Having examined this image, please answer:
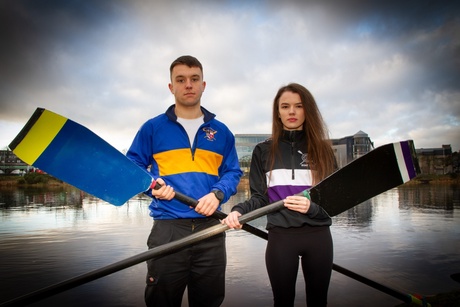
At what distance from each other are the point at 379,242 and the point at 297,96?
25.3ft

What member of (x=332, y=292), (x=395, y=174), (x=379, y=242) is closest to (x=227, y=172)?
(x=395, y=174)

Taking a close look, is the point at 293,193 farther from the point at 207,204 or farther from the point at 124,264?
the point at 124,264

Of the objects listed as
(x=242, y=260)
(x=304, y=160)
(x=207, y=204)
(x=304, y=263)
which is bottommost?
(x=242, y=260)

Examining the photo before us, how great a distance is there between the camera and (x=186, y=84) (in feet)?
8.79

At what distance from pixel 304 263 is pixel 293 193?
0.58 metres

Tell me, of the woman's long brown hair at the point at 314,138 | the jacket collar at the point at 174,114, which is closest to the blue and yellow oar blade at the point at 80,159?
the jacket collar at the point at 174,114

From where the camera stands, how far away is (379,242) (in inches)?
332

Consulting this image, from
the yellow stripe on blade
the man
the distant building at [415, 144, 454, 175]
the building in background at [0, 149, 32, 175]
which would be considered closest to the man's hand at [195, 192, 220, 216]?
the man

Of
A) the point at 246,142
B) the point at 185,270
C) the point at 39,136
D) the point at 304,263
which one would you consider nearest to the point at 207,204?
the point at 185,270

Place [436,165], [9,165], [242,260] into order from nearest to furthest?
[242,260] < [436,165] < [9,165]

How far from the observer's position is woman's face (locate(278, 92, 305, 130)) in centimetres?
257

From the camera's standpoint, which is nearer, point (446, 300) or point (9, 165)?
point (446, 300)

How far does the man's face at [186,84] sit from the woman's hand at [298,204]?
1.32 metres

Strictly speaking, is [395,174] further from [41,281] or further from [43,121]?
[41,281]
